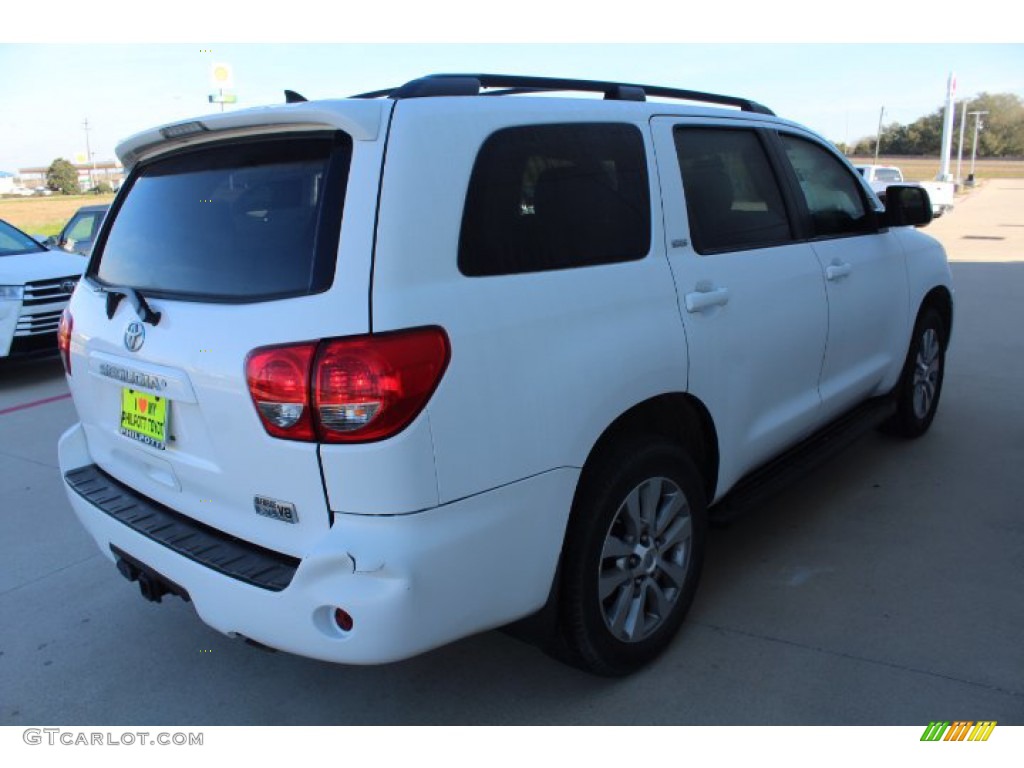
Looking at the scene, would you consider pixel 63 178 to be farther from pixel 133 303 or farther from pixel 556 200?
pixel 556 200

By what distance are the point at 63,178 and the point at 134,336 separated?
85.4 m

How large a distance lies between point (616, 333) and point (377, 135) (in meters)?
0.89

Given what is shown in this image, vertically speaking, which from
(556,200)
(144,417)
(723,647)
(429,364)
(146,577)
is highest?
(556,200)

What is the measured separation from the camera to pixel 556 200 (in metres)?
2.38

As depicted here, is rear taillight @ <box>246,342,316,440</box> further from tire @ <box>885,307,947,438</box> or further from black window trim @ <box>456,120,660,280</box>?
tire @ <box>885,307,947,438</box>

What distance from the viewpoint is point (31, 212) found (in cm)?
4000

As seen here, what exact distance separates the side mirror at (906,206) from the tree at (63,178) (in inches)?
3171

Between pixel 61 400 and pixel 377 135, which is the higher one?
pixel 377 135

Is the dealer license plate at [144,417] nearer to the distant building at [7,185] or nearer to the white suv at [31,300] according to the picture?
the white suv at [31,300]

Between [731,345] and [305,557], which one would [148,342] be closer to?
[305,557]

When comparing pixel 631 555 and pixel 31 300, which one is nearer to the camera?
pixel 631 555

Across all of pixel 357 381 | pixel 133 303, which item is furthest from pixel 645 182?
pixel 133 303

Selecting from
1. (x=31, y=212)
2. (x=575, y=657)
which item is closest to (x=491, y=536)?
(x=575, y=657)

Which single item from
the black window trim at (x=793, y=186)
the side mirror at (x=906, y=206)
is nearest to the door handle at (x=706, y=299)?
the black window trim at (x=793, y=186)
